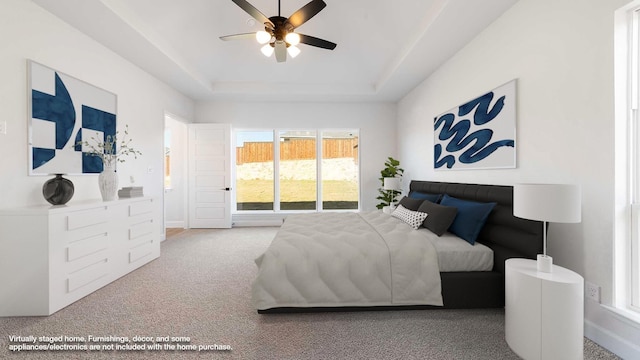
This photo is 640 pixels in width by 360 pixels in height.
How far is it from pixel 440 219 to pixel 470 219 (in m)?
0.26

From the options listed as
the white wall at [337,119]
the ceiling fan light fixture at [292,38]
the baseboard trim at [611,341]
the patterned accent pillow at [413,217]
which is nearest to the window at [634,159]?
the baseboard trim at [611,341]

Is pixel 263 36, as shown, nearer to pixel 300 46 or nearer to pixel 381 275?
pixel 300 46

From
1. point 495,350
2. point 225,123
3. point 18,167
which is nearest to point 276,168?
point 225,123

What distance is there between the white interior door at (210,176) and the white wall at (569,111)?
4649mm

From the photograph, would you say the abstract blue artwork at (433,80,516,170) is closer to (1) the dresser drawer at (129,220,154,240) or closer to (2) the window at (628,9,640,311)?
(2) the window at (628,9,640,311)

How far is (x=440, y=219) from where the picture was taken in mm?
2539

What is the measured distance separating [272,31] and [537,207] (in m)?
2.64

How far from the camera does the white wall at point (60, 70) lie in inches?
85.4

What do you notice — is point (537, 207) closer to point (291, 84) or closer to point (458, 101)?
point (458, 101)

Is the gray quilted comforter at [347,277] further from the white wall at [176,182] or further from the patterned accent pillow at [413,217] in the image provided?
the white wall at [176,182]

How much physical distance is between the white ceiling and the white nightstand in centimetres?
245

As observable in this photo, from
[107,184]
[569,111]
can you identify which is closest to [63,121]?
[107,184]

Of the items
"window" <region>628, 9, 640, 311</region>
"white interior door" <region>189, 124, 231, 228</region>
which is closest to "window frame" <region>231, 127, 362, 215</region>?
"white interior door" <region>189, 124, 231, 228</region>

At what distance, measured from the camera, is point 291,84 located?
194 inches
